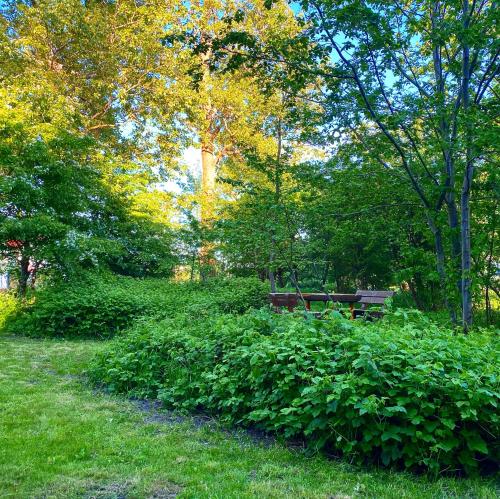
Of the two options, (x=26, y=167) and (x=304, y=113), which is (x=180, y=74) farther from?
(x=304, y=113)

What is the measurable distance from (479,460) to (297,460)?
108 cm

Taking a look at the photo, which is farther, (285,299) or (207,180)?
(207,180)

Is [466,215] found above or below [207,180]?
below

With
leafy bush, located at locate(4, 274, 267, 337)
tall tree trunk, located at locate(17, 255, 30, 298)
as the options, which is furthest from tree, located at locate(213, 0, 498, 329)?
tall tree trunk, located at locate(17, 255, 30, 298)

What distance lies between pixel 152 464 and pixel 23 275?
8997 mm

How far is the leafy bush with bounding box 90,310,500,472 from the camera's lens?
270cm

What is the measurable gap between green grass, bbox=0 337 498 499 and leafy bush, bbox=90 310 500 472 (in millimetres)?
178

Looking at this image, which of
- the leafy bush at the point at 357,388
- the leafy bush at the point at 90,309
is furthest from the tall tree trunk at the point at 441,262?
the leafy bush at the point at 90,309

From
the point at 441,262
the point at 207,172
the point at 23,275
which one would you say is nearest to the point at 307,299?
the point at 441,262

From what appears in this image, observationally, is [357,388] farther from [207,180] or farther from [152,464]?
[207,180]

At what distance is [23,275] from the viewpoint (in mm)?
10555

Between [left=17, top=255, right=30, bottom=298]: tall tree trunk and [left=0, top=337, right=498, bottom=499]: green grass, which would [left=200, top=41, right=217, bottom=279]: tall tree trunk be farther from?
[left=0, top=337, right=498, bottom=499]: green grass

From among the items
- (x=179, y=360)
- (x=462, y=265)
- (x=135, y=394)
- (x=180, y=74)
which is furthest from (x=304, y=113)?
(x=180, y=74)

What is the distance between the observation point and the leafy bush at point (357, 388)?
2.70 meters
